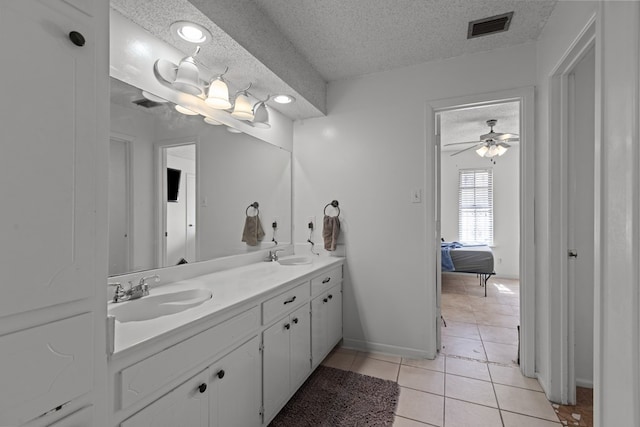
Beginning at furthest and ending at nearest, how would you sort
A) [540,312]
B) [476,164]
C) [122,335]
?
1. [476,164]
2. [540,312]
3. [122,335]

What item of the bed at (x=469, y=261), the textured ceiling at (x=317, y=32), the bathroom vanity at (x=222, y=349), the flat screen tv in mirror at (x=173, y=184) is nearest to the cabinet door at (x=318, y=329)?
the bathroom vanity at (x=222, y=349)

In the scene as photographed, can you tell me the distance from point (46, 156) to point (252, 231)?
1787mm

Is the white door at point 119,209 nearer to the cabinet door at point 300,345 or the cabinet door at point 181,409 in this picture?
the cabinet door at point 181,409

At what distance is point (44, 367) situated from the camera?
693 mm

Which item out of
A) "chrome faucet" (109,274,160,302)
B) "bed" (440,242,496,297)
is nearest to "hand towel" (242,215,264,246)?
"chrome faucet" (109,274,160,302)

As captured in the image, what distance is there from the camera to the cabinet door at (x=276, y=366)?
62.5 inches

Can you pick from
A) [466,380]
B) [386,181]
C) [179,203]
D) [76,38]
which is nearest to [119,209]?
[179,203]

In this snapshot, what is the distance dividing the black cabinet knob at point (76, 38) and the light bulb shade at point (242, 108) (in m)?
1.35

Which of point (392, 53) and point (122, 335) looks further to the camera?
point (392, 53)

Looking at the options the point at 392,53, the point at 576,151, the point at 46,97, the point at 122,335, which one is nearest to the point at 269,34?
the point at 392,53

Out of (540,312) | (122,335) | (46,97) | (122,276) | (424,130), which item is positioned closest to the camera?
(46,97)

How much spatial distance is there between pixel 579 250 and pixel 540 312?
1.63 ft

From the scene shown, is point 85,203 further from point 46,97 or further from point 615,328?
point 615,328

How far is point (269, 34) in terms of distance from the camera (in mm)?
1937
